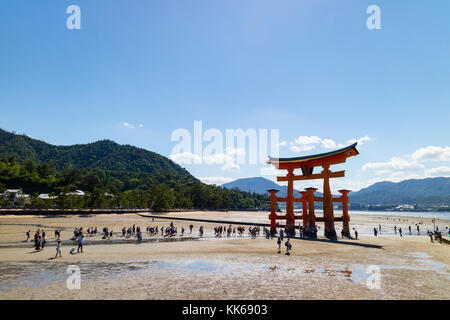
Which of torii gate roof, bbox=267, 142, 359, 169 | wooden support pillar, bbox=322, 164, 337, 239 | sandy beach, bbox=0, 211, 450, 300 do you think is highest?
torii gate roof, bbox=267, 142, 359, 169

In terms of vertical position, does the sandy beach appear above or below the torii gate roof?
below

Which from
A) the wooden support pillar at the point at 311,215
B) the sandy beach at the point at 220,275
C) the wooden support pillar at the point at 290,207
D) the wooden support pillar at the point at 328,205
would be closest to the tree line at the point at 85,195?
the wooden support pillar at the point at 290,207

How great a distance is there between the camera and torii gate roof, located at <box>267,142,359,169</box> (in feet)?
106

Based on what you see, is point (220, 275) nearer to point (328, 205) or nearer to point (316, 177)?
point (328, 205)

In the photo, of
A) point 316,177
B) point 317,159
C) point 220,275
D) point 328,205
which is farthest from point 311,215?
point 220,275

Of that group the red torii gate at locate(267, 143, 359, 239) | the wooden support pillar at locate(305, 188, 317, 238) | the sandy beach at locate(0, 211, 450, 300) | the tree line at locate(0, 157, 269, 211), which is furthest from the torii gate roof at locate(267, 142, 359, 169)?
the tree line at locate(0, 157, 269, 211)

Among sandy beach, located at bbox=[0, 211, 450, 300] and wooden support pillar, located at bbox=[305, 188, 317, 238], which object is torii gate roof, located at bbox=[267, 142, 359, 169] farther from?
sandy beach, located at bbox=[0, 211, 450, 300]

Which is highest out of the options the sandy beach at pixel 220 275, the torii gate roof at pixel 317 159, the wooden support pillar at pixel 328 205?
the torii gate roof at pixel 317 159

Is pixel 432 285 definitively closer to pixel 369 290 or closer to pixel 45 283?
pixel 369 290

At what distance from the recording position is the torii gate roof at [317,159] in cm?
3242

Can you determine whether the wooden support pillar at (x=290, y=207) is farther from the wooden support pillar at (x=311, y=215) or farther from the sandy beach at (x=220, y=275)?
the sandy beach at (x=220, y=275)

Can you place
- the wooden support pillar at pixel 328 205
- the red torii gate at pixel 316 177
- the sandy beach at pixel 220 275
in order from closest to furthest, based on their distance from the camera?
the sandy beach at pixel 220 275, the red torii gate at pixel 316 177, the wooden support pillar at pixel 328 205

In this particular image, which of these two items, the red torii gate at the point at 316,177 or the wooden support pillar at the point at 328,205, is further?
the wooden support pillar at the point at 328,205
